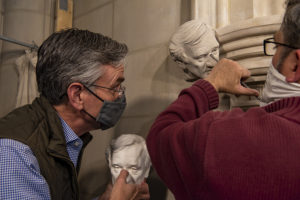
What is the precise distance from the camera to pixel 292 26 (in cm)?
57

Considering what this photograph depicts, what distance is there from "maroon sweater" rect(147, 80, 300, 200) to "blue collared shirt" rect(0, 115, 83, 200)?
0.39 metres

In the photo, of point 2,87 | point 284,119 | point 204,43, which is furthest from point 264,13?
point 2,87

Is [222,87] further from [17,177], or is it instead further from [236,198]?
[17,177]

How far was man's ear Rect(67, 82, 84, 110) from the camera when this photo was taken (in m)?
1.01

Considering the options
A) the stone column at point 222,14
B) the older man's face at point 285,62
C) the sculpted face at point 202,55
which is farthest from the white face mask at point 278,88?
the stone column at point 222,14

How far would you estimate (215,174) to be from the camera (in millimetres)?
499

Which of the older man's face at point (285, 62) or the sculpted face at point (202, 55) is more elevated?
the sculpted face at point (202, 55)

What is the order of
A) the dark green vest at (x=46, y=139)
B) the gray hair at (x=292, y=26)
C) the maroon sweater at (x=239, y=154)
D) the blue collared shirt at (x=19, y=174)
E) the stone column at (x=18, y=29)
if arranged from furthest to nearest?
the stone column at (x=18, y=29)
the dark green vest at (x=46, y=139)
the blue collared shirt at (x=19, y=174)
the gray hair at (x=292, y=26)
the maroon sweater at (x=239, y=154)

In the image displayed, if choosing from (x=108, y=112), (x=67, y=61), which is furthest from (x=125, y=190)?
(x=67, y=61)

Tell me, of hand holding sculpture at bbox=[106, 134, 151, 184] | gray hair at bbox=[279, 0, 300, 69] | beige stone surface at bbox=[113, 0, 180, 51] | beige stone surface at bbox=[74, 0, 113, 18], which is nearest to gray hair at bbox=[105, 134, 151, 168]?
hand holding sculpture at bbox=[106, 134, 151, 184]

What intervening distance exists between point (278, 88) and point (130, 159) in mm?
751

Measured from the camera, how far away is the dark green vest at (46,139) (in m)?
0.83

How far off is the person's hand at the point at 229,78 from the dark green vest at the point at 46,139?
51 cm

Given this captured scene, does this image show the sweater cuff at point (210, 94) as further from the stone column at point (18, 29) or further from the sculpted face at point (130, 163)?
the stone column at point (18, 29)
